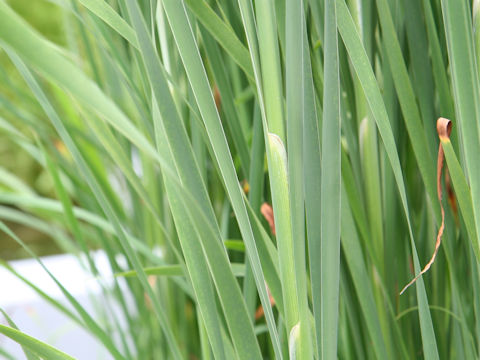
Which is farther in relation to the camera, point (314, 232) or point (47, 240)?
point (47, 240)

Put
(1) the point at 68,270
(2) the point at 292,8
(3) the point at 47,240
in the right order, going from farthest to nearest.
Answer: (3) the point at 47,240 → (1) the point at 68,270 → (2) the point at 292,8

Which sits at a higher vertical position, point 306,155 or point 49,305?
point 306,155

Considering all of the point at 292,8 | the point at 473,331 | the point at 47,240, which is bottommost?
the point at 47,240

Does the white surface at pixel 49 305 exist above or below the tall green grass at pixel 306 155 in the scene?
below

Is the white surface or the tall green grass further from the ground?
Result: the tall green grass

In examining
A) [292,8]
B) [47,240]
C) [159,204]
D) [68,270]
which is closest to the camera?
[292,8]

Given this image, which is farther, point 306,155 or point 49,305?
point 49,305

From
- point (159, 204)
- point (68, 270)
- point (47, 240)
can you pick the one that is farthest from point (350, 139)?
point (47, 240)

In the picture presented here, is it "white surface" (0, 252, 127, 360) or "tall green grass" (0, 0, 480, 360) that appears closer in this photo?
"tall green grass" (0, 0, 480, 360)

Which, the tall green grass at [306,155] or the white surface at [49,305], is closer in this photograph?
the tall green grass at [306,155]

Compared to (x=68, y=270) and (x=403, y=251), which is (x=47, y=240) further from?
(x=403, y=251)

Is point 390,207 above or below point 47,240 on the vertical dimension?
above
